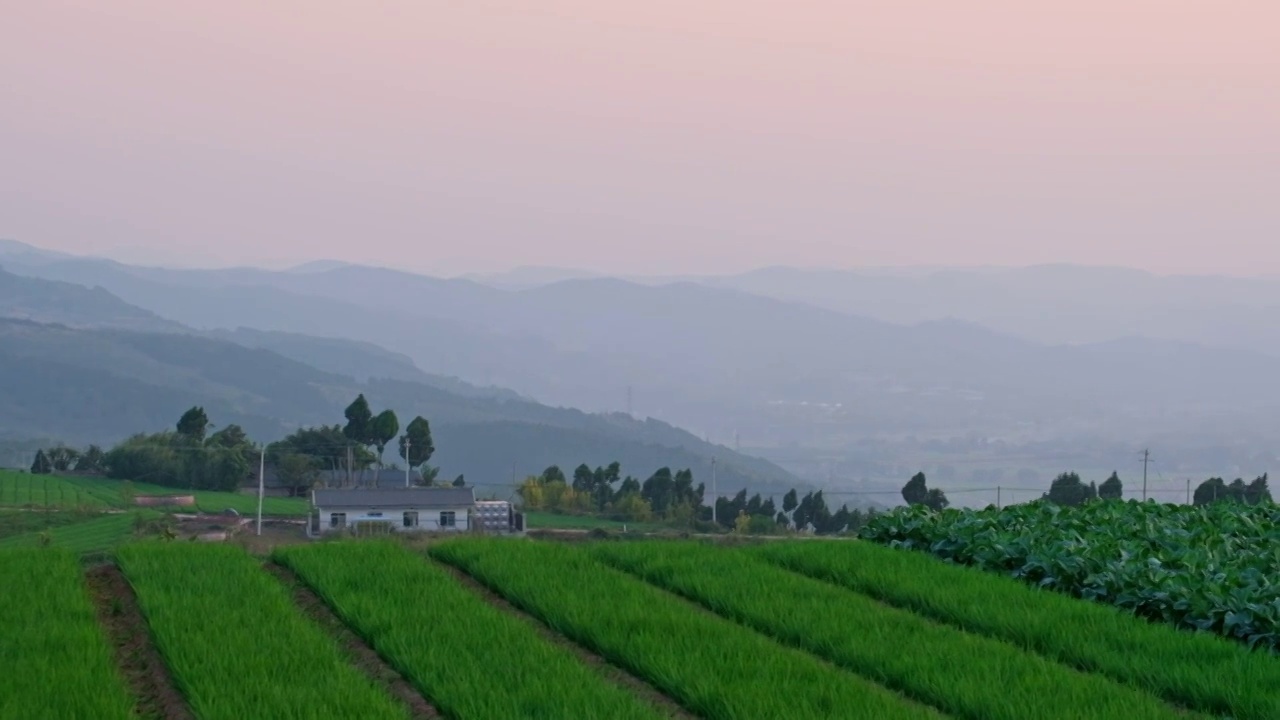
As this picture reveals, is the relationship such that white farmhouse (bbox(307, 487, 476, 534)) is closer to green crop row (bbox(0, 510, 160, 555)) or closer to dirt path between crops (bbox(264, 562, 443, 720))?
green crop row (bbox(0, 510, 160, 555))

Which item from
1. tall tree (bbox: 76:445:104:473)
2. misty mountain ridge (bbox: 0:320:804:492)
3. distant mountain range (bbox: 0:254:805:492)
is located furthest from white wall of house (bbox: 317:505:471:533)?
misty mountain ridge (bbox: 0:320:804:492)

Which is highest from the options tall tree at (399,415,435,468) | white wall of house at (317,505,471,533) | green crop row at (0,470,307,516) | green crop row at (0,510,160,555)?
tall tree at (399,415,435,468)

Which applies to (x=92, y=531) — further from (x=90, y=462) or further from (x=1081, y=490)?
(x=1081, y=490)

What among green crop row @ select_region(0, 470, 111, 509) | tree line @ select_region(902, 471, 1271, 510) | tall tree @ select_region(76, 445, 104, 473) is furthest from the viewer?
tall tree @ select_region(76, 445, 104, 473)

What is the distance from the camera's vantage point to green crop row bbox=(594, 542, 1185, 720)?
6.97 m

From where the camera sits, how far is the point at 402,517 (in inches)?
1009

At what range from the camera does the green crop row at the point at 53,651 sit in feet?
21.6

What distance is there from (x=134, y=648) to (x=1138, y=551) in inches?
303

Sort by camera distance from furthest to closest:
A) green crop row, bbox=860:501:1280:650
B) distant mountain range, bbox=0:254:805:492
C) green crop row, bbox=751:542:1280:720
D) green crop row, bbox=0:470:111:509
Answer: distant mountain range, bbox=0:254:805:492 < green crop row, bbox=0:470:111:509 < green crop row, bbox=860:501:1280:650 < green crop row, bbox=751:542:1280:720

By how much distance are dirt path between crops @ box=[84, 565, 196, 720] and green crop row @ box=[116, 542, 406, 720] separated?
100 millimetres

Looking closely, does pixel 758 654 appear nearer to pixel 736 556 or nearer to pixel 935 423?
pixel 736 556

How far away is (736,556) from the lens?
11.8m

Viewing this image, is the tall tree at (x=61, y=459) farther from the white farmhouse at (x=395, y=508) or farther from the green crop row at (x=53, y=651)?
the green crop row at (x=53, y=651)

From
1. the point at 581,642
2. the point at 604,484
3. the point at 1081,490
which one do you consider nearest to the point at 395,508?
the point at 1081,490
